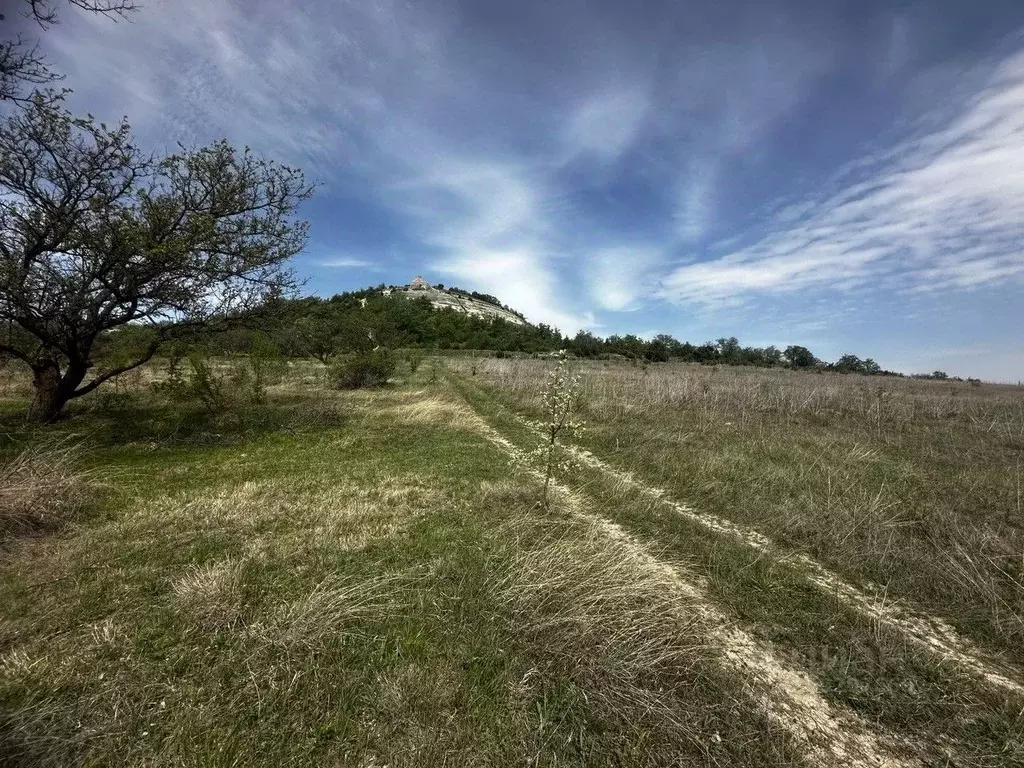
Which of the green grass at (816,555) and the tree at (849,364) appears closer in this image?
the green grass at (816,555)

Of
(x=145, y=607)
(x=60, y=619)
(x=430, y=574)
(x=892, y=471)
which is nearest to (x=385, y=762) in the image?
(x=430, y=574)

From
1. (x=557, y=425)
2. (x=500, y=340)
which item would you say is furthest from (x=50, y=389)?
(x=500, y=340)

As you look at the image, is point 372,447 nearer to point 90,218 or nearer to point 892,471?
point 90,218

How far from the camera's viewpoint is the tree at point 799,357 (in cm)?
7162

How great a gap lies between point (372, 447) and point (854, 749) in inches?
381

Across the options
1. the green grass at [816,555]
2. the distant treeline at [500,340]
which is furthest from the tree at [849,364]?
the green grass at [816,555]

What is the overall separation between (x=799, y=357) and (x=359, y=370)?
3036 inches

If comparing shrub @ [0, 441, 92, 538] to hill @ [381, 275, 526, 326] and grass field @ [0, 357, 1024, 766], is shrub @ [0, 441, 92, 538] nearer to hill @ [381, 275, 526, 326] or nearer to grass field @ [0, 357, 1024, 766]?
grass field @ [0, 357, 1024, 766]

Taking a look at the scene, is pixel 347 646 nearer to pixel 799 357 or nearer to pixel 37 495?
pixel 37 495

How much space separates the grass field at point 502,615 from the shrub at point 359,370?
1532cm

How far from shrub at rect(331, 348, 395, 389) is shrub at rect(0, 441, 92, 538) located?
58.5 ft

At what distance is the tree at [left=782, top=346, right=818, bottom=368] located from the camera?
2820 inches

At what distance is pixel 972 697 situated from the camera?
10.3ft

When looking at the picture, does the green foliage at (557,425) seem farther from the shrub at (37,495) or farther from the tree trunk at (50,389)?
the tree trunk at (50,389)
